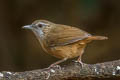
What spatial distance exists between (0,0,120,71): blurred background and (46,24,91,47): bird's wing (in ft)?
9.04

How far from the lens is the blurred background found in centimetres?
920

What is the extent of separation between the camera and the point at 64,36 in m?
6.19

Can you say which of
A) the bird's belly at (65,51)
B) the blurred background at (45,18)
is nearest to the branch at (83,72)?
the bird's belly at (65,51)

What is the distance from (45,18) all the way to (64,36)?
3.16 metres

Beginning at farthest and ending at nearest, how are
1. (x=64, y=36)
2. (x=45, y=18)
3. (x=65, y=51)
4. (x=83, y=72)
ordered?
(x=45, y=18) → (x=64, y=36) → (x=65, y=51) → (x=83, y=72)

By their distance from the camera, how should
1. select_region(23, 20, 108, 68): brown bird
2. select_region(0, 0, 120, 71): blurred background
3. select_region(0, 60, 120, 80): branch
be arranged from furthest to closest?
select_region(0, 0, 120, 71): blurred background → select_region(23, 20, 108, 68): brown bird → select_region(0, 60, 120, 80): branch

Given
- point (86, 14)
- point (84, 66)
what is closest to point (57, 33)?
point (84, 66)

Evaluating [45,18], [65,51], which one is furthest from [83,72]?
[45,18]

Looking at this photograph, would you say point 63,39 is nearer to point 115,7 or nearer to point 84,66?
point 84,66

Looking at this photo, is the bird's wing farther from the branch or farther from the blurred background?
the blurred background

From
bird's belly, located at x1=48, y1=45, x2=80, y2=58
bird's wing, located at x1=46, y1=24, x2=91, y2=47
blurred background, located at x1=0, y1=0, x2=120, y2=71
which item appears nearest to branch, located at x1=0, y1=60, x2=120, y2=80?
bird's belly, located at x1=48, y1=45, x2=80, y2=58

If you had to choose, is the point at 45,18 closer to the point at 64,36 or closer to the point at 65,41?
the point at 64,36

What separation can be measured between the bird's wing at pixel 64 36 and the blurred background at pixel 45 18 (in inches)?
108

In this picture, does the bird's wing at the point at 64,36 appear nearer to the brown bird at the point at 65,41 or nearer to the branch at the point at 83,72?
the brown bird at the point at 65,41
